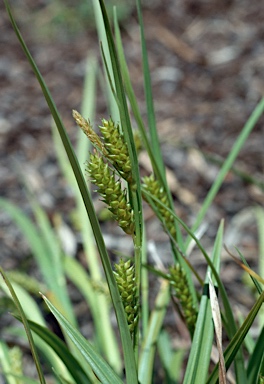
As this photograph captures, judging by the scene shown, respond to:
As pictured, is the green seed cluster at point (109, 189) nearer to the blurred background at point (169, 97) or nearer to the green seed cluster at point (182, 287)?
the green seed cluster at point (182, 287)

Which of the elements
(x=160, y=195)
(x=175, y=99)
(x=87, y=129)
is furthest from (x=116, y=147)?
(x=175, y=99)

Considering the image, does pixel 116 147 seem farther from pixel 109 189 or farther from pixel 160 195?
pixel 160 195

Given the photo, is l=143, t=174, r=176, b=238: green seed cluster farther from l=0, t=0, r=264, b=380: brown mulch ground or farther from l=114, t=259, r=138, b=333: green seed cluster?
l=0, t=0, r=264, b=380: brown mulch ground

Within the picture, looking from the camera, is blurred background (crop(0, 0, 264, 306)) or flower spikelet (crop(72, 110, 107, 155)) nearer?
flower spikelet (crop(72, 110, 107, 155))

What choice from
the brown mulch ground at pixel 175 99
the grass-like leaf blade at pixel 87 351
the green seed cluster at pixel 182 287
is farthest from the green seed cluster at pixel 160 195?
the brown mulch ground at pixel 175 99

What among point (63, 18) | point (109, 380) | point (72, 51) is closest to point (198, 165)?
point (72, 51)

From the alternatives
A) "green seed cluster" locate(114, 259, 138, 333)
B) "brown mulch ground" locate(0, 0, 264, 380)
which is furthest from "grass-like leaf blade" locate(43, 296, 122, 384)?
"brown mulch ground" locate(0, 0, 264, 380)
